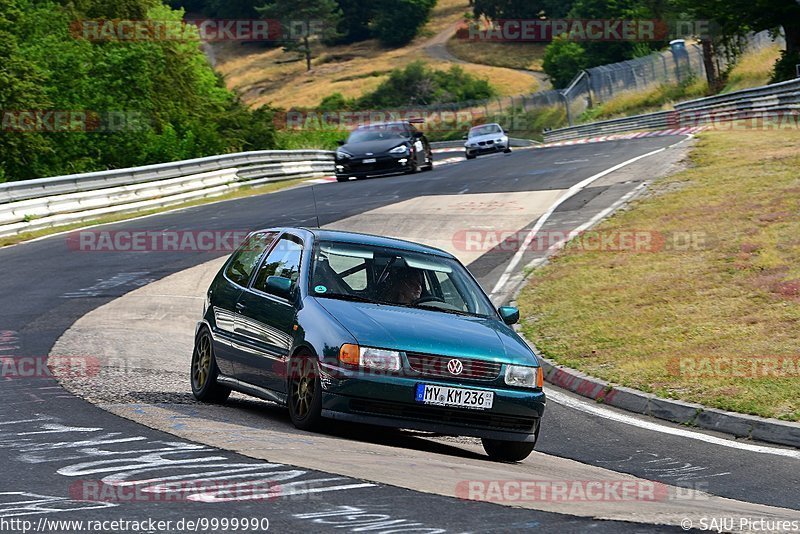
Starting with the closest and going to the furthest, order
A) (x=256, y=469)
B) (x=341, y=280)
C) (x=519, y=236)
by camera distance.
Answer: (x=256, y=469) < (x=341, y=280) < (x=519, y=236)

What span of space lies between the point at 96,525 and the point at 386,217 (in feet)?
66.7

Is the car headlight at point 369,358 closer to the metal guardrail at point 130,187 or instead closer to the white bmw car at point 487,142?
the metal guardrail at point 130,187

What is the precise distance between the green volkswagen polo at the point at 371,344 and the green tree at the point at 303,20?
130 metres

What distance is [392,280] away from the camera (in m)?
9.53

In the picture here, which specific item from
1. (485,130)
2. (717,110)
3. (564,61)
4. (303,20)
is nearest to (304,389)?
(717,110)

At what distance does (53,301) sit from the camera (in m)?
16.6

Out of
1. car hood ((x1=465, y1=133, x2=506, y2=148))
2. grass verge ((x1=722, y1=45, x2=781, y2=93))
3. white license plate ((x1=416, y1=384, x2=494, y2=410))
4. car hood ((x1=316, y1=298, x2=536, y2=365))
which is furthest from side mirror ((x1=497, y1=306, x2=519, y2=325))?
grass verge ((x1=722, y1=45, x2=781, y2=93))

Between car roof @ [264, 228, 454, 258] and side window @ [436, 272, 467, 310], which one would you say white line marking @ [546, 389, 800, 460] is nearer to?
side window @ [436, 272, 467, 310]

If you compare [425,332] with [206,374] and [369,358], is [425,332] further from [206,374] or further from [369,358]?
[206,374]

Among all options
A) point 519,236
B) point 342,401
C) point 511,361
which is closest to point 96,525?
point 342,401

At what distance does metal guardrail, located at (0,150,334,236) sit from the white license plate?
57.8 ft

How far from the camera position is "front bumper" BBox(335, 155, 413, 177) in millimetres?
35438

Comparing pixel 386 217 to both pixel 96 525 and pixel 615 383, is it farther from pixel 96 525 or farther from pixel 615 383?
pixel 96 525

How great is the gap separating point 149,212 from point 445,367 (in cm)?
2197
